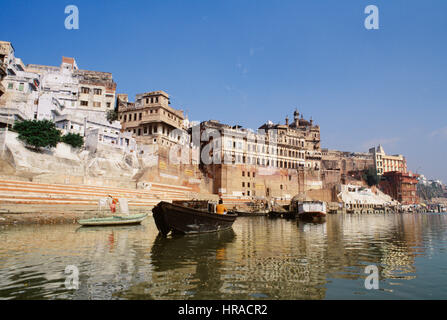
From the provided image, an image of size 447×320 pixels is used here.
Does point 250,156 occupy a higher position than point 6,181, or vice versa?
point 250,156

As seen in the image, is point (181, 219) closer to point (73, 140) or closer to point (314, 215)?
point (314, 215)

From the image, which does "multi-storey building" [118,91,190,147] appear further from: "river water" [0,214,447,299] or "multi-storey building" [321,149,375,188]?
"multi-storey building" [321,149,375,188]

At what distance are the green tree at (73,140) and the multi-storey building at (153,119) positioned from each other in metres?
13.7

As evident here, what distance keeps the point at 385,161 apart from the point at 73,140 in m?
120

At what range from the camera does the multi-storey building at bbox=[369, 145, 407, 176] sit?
11919 centimetres

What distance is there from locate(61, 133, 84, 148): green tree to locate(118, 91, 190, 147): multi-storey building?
13.7 m

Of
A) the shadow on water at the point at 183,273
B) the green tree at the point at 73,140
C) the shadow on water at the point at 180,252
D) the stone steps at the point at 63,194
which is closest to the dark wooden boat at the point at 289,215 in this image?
the stone steps at the point at 63,194

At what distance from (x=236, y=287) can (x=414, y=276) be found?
5.93 metres

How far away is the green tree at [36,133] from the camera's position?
117ft

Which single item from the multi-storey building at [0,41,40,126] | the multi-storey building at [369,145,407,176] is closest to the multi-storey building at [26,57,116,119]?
the multi-storey building at [0,41,40,126]

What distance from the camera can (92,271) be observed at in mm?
8922

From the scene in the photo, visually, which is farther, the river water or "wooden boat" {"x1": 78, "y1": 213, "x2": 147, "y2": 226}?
"wooden boat" {"x1": 78, "y1": 213, "x2": 147, "y2": 226}

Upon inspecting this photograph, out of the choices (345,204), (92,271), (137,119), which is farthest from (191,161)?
(92,271)
